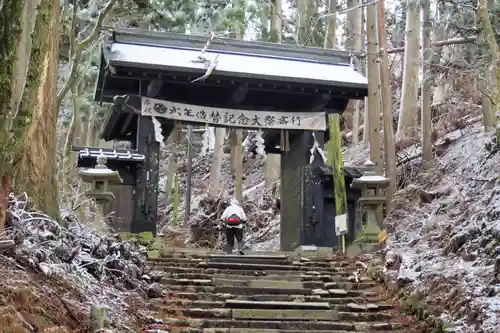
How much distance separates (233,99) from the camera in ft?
44.8

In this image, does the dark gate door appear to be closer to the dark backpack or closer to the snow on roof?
the dark backpack

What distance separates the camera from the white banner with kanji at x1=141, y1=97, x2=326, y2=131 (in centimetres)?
1327

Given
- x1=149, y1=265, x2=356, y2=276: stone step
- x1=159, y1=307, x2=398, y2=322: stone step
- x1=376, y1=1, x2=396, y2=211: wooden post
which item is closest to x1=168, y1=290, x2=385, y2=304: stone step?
x1=159, y1=307, x2=398, y2=322: stone step

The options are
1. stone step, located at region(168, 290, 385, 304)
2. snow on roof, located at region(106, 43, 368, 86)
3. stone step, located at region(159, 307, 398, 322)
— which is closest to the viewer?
stone step, located at region(159, 307, 398, 322)

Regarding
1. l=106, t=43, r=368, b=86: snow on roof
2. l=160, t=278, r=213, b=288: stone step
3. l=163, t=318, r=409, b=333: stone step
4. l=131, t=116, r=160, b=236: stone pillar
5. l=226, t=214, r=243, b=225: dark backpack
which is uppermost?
l=106, t=43, r=368, b=86: snow on roof

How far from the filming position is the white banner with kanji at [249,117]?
13.3 m

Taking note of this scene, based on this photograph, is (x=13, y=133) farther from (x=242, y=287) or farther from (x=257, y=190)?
(x=257, y=190)

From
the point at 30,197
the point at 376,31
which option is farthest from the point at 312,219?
the point at 30,197

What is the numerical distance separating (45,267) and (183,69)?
7.49 meters

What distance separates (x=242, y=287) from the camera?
8398mm

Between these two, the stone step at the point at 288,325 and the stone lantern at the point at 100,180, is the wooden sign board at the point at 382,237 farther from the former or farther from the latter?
the stone lantern at the point at 100,180

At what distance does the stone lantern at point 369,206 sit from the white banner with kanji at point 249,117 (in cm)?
250

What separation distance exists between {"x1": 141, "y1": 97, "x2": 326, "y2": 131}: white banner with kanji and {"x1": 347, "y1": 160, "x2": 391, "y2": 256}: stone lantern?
250 centimetres

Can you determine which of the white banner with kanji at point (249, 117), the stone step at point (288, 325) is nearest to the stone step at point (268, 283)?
the stone step at point (288, 325)
